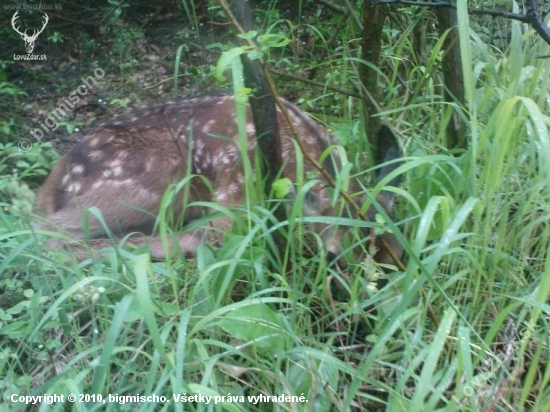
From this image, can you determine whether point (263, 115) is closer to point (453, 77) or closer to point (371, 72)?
point (371, 72)

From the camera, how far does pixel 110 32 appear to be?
5.77 m

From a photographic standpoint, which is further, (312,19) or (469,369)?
(312,19)

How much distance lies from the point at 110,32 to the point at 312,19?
1500mm

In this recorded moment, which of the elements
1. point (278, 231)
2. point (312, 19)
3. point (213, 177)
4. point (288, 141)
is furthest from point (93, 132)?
point (312, 19)

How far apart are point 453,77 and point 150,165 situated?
1.52m

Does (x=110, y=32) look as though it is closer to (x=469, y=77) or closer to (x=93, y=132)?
(x=93, y=132)

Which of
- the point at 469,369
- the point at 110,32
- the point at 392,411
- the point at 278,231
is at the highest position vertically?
the point at 110,32

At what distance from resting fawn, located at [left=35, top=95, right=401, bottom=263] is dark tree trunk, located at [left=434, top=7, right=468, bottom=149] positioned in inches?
22.1

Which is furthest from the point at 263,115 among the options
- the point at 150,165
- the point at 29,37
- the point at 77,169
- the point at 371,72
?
the point at 29,37

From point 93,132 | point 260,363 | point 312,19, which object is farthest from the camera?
point 312,19

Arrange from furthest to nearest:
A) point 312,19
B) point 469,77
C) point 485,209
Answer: point 312,19
point 485,209
point 469,77

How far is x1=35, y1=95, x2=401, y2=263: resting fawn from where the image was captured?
3.72 metres

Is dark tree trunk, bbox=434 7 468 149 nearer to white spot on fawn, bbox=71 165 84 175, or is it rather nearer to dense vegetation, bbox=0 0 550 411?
dense vegetation, bbox=0 0 550 411

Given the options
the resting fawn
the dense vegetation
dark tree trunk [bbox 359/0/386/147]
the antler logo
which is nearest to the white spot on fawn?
the resting fawn
